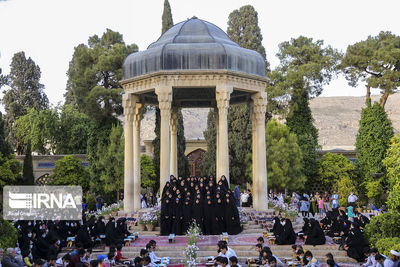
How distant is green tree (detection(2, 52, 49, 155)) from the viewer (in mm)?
45906

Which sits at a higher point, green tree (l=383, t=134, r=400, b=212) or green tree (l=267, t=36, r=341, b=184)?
green tree (l=267, t=36, r=341, b=184)

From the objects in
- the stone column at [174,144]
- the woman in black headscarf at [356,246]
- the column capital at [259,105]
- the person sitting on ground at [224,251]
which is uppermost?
the column capital at [259,105]

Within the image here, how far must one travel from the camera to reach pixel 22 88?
46.8 metres

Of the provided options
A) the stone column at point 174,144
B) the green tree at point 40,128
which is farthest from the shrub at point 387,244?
the green tree at point 40,128

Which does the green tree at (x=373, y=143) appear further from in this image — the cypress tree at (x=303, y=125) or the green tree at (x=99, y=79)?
the green tree at (x=99, y=79)

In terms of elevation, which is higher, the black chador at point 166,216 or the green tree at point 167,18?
the green tree at point 167,18

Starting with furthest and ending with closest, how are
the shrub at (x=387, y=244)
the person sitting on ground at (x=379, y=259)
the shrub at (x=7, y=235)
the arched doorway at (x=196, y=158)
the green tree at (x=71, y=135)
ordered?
A: the green tree at (x=71, y=135) → the arched doorway at (x=196, y=158) → the shrub at (x=7, y=235) → the shrub at (x=387, y=244) → the person sitting on ground at (x=379, y=259)

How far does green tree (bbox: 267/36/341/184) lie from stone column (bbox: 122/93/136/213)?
54.8 ft

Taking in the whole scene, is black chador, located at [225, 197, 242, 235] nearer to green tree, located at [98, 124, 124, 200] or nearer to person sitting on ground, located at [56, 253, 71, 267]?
person sitting on ground, located at [56, 253, 71, 267]

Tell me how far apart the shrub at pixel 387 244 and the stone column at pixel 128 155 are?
973cm

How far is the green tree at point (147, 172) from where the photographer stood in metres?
30.8

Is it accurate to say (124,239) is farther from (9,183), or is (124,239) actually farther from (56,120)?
(56,120)

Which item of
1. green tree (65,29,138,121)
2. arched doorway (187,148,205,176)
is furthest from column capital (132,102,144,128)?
arched doorway (187,148,205,176)

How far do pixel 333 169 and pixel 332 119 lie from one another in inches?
2402
